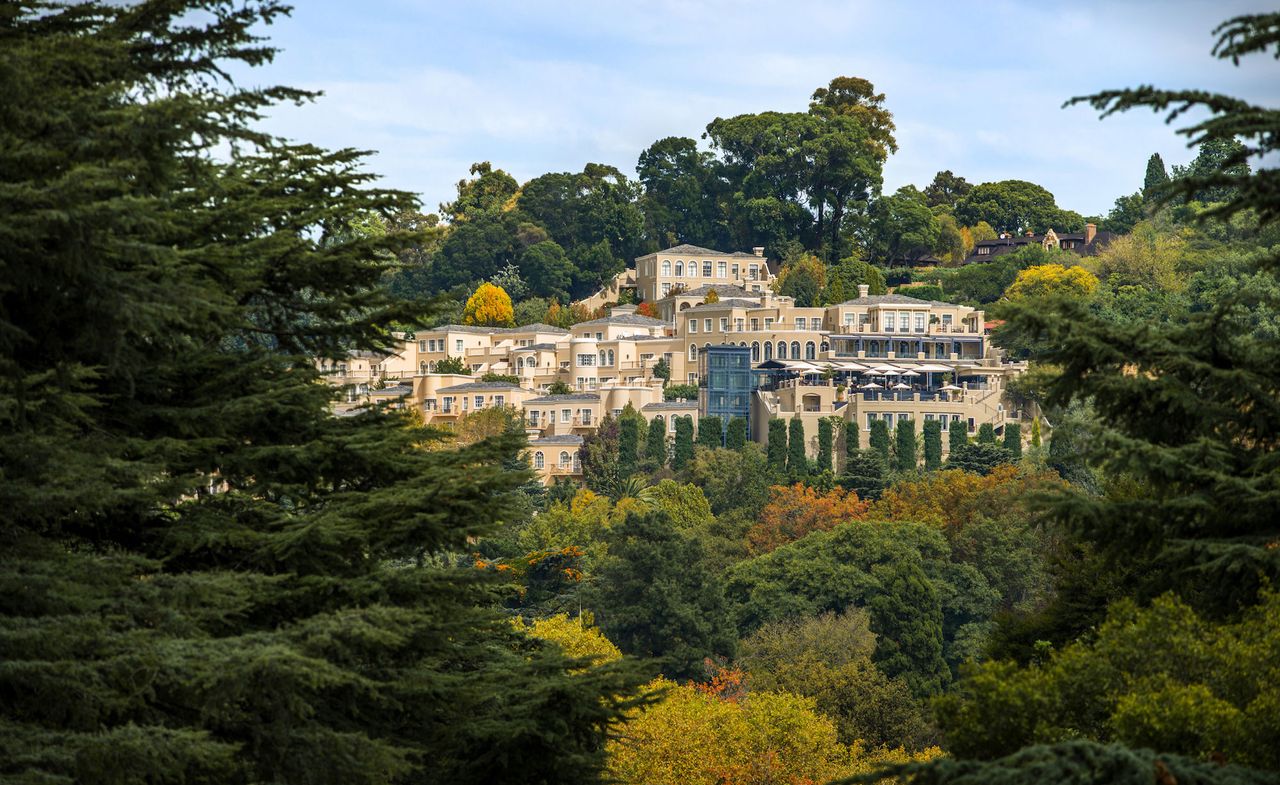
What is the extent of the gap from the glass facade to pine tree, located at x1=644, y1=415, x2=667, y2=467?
447 cm

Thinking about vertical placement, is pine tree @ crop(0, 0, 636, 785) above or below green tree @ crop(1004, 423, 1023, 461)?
above

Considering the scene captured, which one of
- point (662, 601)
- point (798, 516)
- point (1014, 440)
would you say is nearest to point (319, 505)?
point (662, 601)

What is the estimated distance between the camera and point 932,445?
91000 mm

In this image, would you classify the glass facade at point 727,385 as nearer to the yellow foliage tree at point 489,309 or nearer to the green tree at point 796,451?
the green tree at point 796,451

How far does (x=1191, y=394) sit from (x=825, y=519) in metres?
64.9

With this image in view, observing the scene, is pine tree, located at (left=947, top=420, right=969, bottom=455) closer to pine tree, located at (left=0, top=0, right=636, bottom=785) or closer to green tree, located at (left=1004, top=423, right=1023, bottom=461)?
green tree, located at (left=1004, top=423, right=1023, bottom=461)

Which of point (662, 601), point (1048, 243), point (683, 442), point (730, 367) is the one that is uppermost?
point (1048, 243)

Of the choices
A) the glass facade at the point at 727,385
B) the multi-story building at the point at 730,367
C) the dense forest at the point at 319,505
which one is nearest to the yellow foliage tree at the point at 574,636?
the dense forest at the point at 319,505

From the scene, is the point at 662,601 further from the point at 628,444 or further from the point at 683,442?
the point at 683,442

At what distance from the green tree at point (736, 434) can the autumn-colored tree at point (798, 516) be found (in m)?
8.95

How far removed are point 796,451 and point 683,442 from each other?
5.61 meters

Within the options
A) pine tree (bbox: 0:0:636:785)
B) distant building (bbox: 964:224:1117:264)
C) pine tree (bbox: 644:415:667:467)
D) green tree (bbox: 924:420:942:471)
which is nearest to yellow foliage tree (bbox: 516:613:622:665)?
pine tree (bbox: 0:0:636:785)

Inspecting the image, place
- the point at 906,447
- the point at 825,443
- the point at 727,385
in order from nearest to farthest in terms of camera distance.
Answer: the point at 906,447
the point at 825,443
the point at 727,385

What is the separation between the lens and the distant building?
13388 centimetres
